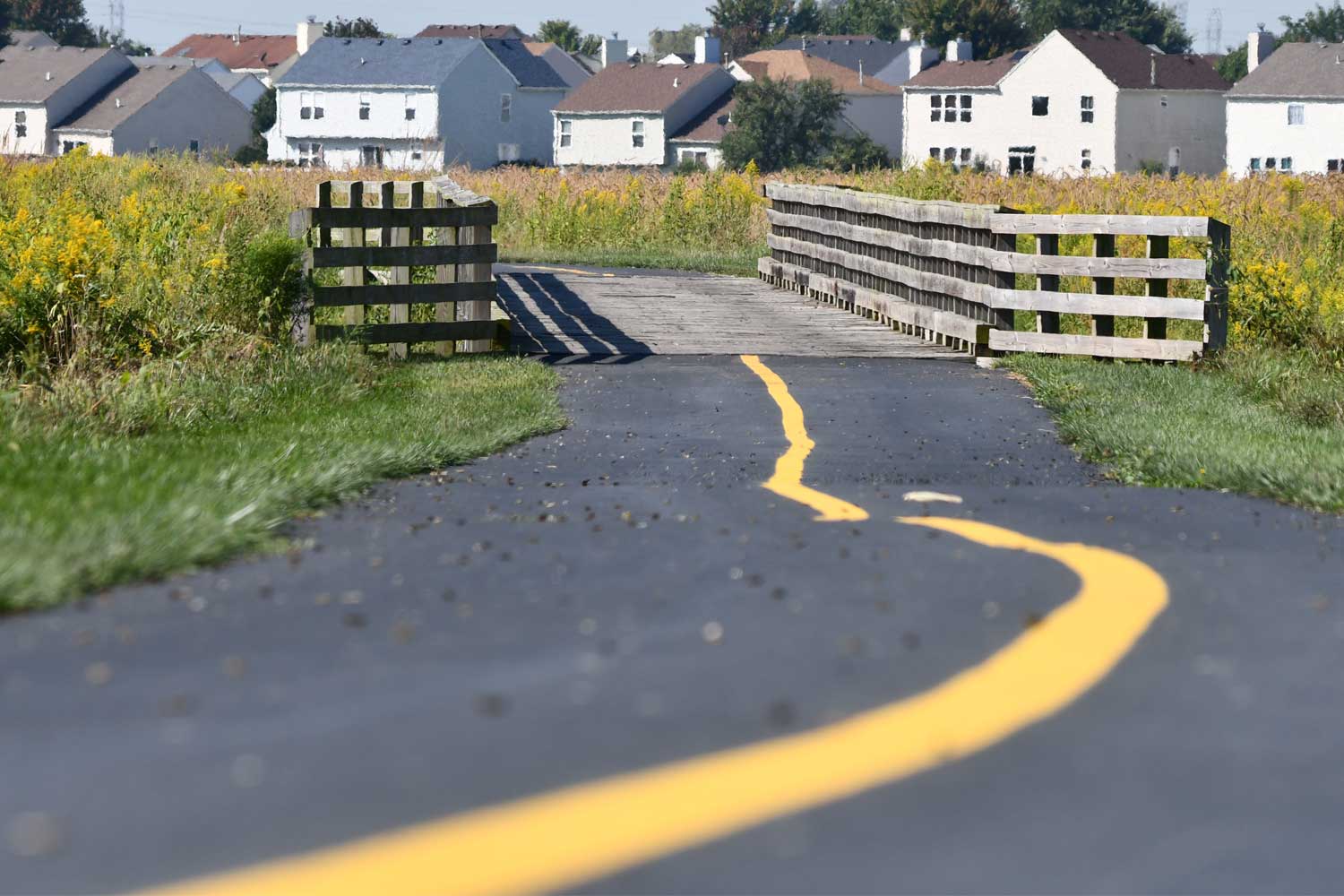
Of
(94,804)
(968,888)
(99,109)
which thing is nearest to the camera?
(968,888)

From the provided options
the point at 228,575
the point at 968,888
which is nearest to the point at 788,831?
the point at 968,888

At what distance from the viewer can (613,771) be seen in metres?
4.03

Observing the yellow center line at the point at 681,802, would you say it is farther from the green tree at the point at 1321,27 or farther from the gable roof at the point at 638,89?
the green tree at the point at 1321,27

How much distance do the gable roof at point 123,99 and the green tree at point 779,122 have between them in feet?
98.5

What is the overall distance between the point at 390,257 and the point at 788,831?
12.1 m

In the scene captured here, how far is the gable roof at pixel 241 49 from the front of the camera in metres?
132

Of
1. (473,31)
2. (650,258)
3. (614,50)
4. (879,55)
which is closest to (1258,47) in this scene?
(879,55)

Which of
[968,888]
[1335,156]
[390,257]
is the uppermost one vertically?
[1335,156]

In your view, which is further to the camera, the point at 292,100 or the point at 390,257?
the point at 292,100

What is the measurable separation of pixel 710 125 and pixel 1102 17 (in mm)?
51431

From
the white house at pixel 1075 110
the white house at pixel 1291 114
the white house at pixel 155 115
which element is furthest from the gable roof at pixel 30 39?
the white house at pixel 1291 114

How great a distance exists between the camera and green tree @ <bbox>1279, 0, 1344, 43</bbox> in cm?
12719

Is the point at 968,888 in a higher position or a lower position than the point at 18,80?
lower

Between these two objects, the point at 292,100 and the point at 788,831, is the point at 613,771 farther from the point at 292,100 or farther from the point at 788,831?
the point at 292,100
